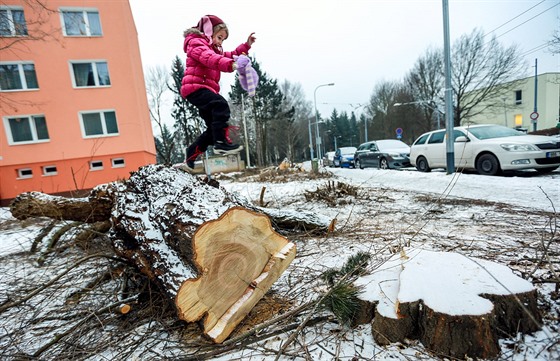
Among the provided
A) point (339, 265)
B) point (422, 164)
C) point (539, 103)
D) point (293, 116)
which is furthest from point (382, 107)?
point (339, 265)

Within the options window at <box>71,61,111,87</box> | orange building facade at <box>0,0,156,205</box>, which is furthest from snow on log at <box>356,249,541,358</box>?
window at <box>71,61,111,87</box>

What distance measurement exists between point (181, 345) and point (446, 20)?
33.0ft

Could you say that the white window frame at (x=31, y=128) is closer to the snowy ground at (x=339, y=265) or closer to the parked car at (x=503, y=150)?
the snowy ground at (x=339, y=265)

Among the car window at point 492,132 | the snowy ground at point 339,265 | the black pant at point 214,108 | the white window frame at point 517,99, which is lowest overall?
the snowy ground at point 339,265

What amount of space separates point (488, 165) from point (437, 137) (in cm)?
244

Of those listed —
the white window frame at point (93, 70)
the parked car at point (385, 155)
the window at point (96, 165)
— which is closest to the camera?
the parked car at point (385, 155)

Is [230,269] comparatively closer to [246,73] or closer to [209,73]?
[246,73]

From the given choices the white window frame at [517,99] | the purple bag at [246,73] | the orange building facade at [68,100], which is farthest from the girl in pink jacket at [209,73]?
the white window frame at [517,99]

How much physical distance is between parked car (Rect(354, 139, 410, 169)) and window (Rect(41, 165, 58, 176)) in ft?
53.6

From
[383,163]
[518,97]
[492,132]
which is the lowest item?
[383,163]

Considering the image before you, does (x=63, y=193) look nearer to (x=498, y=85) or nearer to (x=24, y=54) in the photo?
(x=24, y=54)

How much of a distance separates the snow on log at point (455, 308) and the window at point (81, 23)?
59.0ft

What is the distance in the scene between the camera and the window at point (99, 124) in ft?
44.1

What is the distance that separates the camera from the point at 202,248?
144 centimetres
